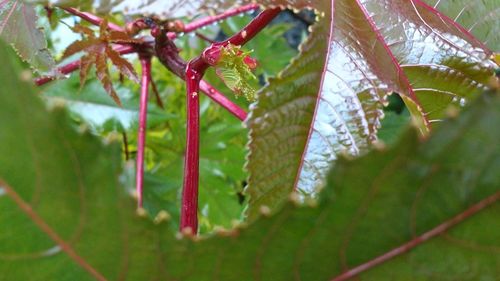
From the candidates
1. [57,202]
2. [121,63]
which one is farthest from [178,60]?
[57,202]

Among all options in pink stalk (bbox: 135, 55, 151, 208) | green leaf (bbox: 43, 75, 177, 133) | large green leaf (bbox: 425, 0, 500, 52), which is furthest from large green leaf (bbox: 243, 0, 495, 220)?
green leaf (bbox: 43, 75, 177, 133)

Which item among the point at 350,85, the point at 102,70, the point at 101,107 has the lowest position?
the point at 101,107

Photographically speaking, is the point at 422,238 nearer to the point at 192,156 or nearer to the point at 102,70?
the point at 192,156

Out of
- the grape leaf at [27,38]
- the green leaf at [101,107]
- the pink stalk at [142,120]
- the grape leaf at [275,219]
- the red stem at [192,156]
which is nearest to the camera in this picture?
the grape leaf at [275,219]

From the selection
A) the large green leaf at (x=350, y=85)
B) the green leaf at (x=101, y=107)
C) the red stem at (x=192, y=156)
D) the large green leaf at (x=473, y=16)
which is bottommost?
the green leaf at (x=101, y=107)

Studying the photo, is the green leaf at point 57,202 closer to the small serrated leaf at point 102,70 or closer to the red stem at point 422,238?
the red stem at point 422,238

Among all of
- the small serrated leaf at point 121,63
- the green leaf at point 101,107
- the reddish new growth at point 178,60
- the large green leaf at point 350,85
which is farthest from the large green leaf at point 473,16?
the green leaf at point 101,107

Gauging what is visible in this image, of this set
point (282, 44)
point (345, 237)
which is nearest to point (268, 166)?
point (345, 237)
